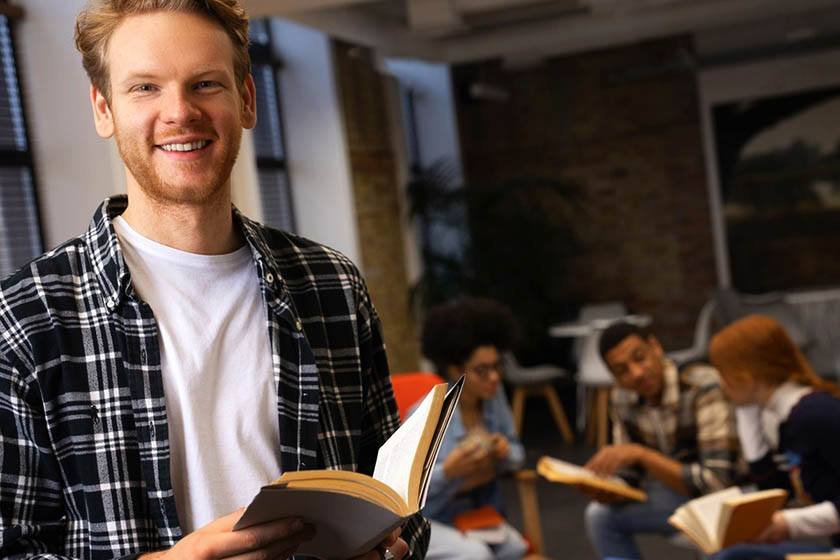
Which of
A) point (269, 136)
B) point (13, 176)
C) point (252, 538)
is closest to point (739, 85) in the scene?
point (269, 136)

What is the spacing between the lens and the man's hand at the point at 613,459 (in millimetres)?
3699

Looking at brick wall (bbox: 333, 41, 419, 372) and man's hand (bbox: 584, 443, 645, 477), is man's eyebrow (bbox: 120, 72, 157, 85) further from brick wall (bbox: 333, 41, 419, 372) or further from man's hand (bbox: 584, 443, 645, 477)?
brick wall (bbox: 333, 41, 419, 372)

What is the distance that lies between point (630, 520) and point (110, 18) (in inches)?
119

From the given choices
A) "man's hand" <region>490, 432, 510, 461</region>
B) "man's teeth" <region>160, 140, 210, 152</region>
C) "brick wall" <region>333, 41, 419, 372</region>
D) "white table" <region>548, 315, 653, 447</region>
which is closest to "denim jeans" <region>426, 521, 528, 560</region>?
"man's hand" <region>490, 432, 510, 461</region>

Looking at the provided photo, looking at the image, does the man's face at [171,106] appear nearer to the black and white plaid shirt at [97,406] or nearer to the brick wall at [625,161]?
the black and white plaid shirt at [97,406]

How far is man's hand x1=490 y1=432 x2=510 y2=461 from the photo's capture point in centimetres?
363

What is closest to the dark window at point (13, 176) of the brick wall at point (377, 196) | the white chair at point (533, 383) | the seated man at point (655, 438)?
the seated man at point (655, 438)

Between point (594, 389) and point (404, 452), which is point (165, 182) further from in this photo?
point (594, 389)

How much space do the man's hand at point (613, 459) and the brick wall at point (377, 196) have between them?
12.1 ft

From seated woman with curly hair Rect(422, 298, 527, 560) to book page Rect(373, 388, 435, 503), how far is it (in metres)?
2.17

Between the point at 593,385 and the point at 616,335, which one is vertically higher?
the point at 616,335

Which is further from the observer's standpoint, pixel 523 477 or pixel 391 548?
pixel 523 477

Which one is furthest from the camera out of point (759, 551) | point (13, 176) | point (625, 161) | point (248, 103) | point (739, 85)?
point (625, 161)

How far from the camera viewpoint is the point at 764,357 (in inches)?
127
